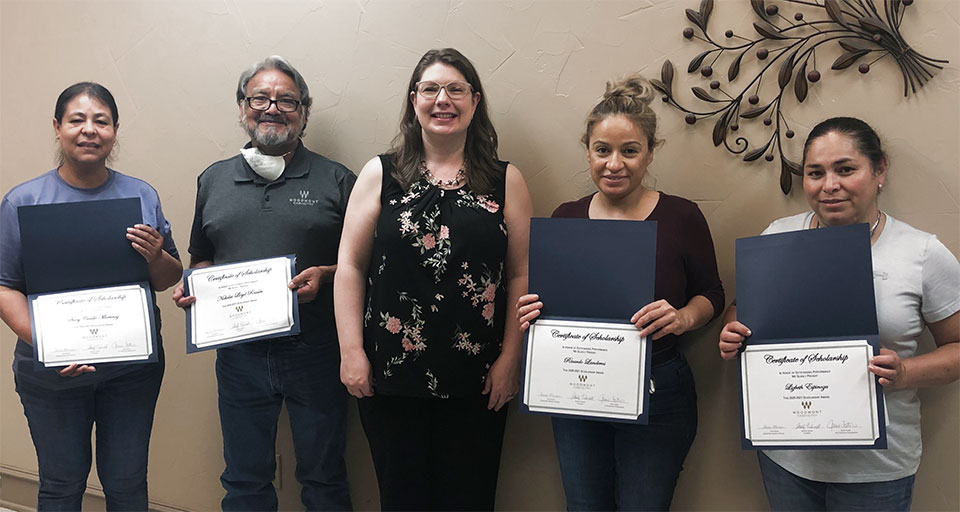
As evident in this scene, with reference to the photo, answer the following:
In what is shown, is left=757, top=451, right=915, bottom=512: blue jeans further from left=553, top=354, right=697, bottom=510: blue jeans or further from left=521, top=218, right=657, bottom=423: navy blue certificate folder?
left=521, top=218, right=657, bottom=423: navy blue certificate folder

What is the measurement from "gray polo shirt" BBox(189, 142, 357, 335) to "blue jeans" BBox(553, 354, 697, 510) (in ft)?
2.97

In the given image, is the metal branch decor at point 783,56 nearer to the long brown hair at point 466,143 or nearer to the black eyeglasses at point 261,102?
the long brown hair at point 466,143

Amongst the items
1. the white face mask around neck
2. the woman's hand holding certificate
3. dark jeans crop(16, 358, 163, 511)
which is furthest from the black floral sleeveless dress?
dark jeans crop(16, 358, 163, 511)

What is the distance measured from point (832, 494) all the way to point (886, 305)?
47 cm

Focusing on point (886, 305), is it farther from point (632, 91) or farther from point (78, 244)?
point (78, 244)

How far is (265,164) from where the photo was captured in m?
2.08

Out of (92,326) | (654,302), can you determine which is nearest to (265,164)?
(92,326)

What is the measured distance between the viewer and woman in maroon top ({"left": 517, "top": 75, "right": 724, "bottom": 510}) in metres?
1.66

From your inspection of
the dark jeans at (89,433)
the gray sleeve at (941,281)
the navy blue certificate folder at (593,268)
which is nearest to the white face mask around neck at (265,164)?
the dark jeans at (89,433)

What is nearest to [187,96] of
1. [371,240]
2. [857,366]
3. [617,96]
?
[371,240]

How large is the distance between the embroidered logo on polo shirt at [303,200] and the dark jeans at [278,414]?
43 centimetres

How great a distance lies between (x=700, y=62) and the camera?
74.1 inches

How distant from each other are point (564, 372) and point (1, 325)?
9.11ft

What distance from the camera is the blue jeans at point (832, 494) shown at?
4.97 ft
